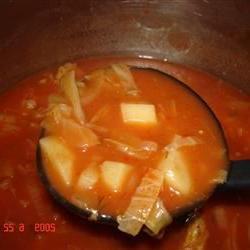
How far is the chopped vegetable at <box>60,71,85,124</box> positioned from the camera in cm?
214

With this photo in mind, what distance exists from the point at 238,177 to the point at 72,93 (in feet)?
2.82

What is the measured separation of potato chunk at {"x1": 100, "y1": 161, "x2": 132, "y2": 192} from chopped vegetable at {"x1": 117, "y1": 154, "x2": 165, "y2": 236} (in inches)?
3.2

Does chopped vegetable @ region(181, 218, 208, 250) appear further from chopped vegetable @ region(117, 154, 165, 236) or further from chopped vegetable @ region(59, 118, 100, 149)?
chopped vegetable @ region(59, 118, 100, 149)

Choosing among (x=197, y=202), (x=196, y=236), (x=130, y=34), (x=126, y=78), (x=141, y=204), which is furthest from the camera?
(x=130, y=34)

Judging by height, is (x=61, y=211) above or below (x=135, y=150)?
below

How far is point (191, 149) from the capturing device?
6.82 feet

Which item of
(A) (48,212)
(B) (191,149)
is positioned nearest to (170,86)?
(B) (191,149)

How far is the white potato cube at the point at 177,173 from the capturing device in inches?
76.5

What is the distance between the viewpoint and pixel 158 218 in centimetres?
186

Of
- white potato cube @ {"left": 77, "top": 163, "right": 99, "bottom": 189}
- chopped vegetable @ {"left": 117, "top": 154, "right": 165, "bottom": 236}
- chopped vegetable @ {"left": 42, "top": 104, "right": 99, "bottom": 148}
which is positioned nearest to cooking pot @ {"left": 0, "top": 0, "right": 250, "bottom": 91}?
chopped vegetable @ {"left": 42, "top": 104, "right": 99, "bottom": 148}

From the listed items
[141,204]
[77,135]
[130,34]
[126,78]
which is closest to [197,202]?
[141,204]

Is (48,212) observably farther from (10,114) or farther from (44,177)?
(10,114)

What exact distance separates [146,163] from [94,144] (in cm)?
25

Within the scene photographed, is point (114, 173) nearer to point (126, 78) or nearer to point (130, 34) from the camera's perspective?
point (126, 78)
